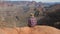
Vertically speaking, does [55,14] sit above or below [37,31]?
above

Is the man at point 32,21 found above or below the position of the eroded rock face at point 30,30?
above

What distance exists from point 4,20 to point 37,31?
19.8 inches

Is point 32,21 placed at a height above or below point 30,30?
above

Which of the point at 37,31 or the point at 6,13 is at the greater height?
the point at 6,13

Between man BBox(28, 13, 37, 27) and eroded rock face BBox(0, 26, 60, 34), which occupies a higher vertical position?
man BBox(28, 13, 37, 27)

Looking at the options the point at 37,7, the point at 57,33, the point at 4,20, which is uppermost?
the point at 37,7

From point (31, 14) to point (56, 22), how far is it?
38 cm

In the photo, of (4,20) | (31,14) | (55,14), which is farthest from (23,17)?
(55,14)

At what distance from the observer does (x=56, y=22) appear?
2480 millimetres

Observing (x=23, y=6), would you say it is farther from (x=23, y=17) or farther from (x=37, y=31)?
(x=37, y=31)

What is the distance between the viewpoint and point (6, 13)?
8.02 feet

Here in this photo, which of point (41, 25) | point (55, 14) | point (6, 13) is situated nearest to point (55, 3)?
point (55, 14)

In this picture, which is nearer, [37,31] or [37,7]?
[37,31]

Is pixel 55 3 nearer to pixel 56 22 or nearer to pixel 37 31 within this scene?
pixel 56 22
